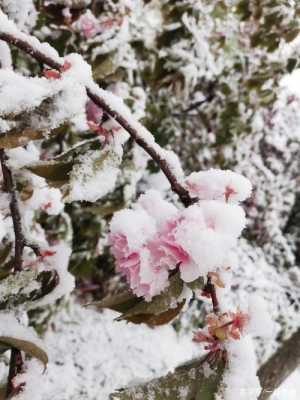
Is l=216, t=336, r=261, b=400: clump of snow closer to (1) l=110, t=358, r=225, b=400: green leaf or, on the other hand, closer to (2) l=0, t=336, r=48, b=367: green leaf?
(1) l=110, t=358, r=225, b=400: green leaf

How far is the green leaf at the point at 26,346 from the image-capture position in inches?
27.4

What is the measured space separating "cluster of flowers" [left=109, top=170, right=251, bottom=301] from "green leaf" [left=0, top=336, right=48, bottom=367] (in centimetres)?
15

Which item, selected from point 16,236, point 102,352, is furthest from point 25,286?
point 102,352

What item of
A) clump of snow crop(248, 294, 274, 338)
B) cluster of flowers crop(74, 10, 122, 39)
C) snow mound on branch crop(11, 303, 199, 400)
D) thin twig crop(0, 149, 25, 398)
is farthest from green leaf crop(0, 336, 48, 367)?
snow mound on branch crop(11, 303, 199, 400)

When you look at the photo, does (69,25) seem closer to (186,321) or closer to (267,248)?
(186,321)

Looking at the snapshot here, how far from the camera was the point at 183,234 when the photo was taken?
60 centimetres

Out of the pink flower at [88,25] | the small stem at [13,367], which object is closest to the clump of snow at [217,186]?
the small stem at [13,367]

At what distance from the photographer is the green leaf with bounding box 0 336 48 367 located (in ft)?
2.28

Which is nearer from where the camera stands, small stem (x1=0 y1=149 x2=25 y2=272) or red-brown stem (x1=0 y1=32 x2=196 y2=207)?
red-brown stem (x1=0 y1=32 x2=196 y2=207)

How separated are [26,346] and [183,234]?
265 millimetres

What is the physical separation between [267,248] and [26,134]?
317 centimetres

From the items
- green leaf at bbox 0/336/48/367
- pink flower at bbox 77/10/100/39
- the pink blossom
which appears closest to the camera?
the pink blossom

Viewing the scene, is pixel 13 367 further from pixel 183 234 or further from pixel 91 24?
pixel 91 24

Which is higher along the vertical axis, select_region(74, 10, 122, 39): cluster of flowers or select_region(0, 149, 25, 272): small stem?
select_region(74, 10, 122, 39): cluster of flowers
